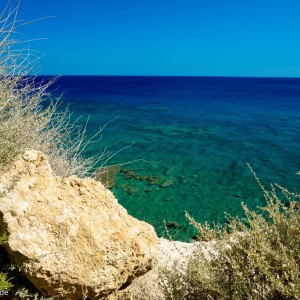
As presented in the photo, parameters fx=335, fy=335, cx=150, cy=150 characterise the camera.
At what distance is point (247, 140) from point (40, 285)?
20.6 m

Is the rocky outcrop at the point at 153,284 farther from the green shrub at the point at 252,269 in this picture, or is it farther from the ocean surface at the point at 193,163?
the ocean surface at the point at 193,163

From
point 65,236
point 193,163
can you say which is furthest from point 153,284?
point 193,163

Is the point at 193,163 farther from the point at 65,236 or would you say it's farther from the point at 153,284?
the point at 65,236

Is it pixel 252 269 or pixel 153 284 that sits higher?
pixel 252 269

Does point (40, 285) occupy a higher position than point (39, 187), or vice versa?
point (39, 187)

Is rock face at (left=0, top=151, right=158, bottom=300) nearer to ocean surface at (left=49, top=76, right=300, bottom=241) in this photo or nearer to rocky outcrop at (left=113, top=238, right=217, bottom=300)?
rocky outcrop at (left=113, top=238, right=217, bottom=300)

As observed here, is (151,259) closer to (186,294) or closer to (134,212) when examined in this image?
(186,294)

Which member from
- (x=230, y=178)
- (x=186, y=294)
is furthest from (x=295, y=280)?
(x=230, y=178)

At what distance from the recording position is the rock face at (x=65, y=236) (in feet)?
11.2

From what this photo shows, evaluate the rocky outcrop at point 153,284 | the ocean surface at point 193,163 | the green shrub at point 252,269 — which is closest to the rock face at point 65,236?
the rocky outcrop at point 153,284

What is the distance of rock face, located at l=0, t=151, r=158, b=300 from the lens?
11.2 feet

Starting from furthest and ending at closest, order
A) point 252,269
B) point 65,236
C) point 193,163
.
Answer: point 193,163 < point 65,236 < point 252,269

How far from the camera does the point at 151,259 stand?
403cm

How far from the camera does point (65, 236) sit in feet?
11.5
